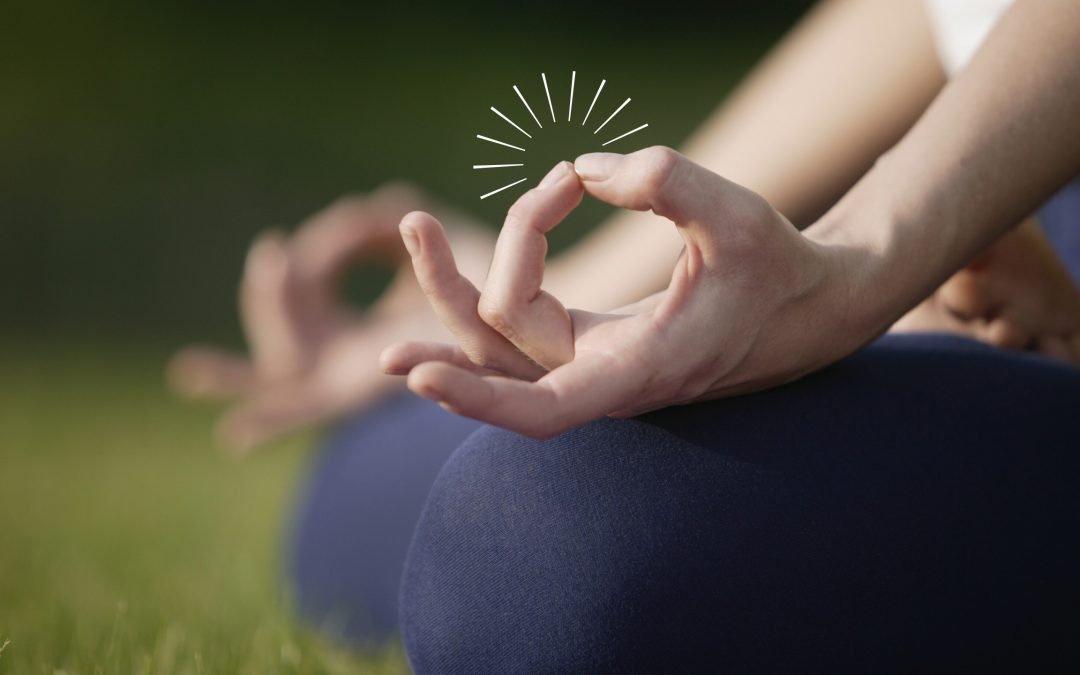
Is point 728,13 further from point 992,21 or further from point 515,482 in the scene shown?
point 515,482

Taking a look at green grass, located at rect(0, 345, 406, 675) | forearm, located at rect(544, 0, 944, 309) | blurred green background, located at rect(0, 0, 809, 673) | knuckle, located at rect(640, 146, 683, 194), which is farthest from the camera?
blurred green background, located at rect(0, 0, 809, 673)

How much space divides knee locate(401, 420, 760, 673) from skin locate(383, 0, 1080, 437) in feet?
0.18

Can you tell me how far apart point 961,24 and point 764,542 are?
598mm

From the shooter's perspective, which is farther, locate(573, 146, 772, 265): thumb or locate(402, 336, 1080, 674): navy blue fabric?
locate(402, 336, 1080, 674): navy blue fabric

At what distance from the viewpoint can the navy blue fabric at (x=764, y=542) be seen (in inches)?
28.7

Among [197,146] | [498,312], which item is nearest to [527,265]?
[498,312]

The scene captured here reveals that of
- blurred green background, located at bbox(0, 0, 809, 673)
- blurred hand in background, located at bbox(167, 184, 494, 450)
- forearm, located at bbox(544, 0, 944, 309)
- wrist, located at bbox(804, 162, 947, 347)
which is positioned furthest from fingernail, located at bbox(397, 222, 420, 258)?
blurred green background, located at bbox(0, 0, 809, 673)

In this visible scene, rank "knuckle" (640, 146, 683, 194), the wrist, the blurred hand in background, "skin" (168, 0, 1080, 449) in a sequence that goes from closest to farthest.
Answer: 1. "knuckle" (640, 146, 683, 194)
2. the wrist
3. "skin" (168, 0, 1080, 449)
4. the blurred hand in background

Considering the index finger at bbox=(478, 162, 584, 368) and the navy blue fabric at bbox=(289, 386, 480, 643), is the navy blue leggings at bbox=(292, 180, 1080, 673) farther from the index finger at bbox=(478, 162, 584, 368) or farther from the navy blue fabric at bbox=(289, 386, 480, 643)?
the navy blue fabric at bbox=(289, 386, 480, 643)

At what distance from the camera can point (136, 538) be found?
80.3 inches

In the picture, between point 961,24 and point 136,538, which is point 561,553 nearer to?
point 961,24

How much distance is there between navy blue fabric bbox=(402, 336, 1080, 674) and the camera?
0.73 meters

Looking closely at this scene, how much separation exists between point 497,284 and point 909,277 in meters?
0.28

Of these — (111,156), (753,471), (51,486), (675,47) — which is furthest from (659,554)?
(111,156)
